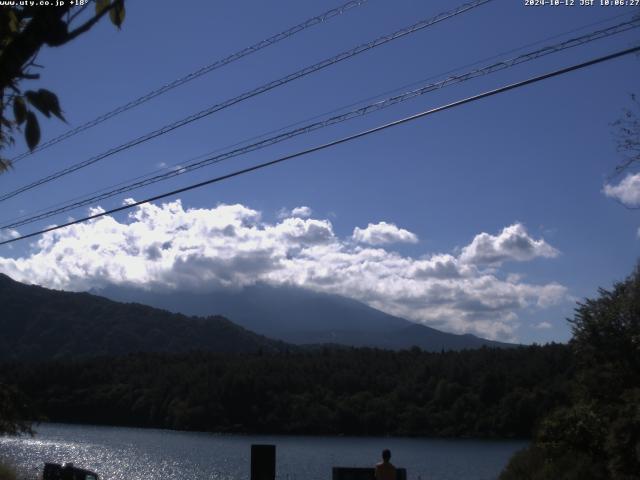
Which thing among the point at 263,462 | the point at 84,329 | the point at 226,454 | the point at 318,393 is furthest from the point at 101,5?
the point at 84,329

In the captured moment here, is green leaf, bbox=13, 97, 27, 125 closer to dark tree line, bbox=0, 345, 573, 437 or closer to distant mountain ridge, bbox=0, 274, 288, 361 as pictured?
dark tree line, bbox=0, 345, 573, 437

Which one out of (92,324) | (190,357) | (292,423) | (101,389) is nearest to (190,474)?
(292,423)

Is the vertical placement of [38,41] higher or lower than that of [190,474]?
higher

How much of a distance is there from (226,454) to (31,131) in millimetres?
61874

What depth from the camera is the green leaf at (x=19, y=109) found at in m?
2.92

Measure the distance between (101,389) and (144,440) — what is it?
3054 centimetres

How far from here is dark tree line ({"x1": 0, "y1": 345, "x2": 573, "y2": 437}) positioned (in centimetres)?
8719

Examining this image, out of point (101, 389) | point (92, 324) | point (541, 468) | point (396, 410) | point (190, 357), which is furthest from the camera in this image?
point (92, 324)

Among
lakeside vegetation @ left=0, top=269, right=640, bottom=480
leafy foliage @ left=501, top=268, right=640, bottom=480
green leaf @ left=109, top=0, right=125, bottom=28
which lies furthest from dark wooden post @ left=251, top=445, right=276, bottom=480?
lakeside vegetation @ left=0, top=269, right=640, bottom=480

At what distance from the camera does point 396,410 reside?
94.3 metres

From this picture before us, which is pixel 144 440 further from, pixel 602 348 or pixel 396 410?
pixel 602 348

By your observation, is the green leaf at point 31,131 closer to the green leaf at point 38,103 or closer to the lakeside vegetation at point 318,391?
the green leaf at point 38,103

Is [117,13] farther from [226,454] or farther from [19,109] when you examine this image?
[226,454]

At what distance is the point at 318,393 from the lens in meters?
99.2
